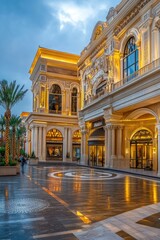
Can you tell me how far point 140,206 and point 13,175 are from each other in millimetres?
12183

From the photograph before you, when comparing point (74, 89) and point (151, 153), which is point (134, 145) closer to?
point (151, 153)

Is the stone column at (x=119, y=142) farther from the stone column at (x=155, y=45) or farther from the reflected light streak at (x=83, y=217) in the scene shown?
the reflected light streak at (x=83, y=217)

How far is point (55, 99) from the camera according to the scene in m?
43.8

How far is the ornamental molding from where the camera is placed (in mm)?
20859

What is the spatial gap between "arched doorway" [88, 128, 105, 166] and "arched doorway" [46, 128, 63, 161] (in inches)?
472

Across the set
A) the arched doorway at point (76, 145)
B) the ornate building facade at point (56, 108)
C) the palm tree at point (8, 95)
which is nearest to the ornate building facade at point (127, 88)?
the palm tree at point (8, 95)

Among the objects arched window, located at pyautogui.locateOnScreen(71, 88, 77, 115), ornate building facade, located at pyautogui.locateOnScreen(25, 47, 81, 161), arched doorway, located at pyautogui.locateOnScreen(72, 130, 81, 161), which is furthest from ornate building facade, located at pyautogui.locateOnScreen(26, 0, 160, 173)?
arched window, located at pyautogui.locateOnScreen(71, 88, 77, 115)

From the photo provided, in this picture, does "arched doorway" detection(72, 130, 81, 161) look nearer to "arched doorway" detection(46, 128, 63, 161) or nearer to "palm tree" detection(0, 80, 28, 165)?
"arched doorway" detection(46, 128, 63, 161)

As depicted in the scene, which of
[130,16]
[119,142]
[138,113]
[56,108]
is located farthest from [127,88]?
[56,108]

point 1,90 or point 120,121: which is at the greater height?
point 1,90

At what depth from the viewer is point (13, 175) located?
18391 mm

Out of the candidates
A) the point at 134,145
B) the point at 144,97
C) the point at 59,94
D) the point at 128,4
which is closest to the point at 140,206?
the point at 144,97

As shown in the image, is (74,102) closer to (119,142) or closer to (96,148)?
(96,148)

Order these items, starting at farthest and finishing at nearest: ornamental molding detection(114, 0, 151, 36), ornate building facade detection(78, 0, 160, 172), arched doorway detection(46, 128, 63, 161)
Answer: arched doorway detection(46, 128, 63, 161) < ornamental molding detection(114, 0, 151, 36) < ornate building facade detection(78, 0, 160, 172)
